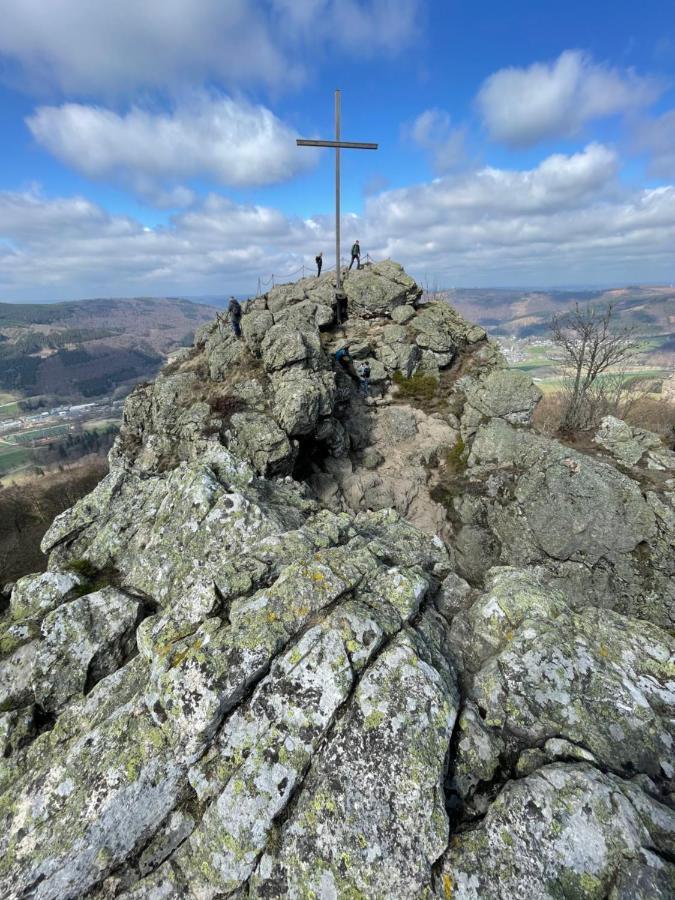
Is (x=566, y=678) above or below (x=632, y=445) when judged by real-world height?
above

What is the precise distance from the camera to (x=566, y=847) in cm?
502

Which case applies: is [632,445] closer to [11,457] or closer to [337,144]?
[337,144]

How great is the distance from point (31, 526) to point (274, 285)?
38.1 metres

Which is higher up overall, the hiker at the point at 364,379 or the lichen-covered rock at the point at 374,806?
the hiker at the point at 364,379

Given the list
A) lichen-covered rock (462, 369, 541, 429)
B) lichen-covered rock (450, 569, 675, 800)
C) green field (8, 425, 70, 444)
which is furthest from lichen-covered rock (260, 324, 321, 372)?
green field (8, 425, 70, 444)

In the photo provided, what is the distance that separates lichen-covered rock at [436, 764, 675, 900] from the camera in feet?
15.6

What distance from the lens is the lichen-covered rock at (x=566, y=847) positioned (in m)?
4.77

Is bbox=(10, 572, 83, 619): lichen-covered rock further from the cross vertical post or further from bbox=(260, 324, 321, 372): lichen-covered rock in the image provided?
the cross vertical post

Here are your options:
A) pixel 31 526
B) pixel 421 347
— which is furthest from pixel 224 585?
pixel 31 526

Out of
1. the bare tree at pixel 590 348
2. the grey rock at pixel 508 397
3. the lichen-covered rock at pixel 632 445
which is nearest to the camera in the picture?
the lichen-covered rock at pixel 632 445

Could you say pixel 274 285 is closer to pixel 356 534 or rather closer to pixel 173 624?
pixel 356 534

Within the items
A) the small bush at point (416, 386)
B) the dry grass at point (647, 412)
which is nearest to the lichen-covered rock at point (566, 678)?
the small bush at point (416, 386)

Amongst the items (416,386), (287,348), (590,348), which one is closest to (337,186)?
(287,348)

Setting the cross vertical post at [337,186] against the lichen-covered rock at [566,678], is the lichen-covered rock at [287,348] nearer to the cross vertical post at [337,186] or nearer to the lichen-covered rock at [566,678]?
the cross vertical post at [337,186]
